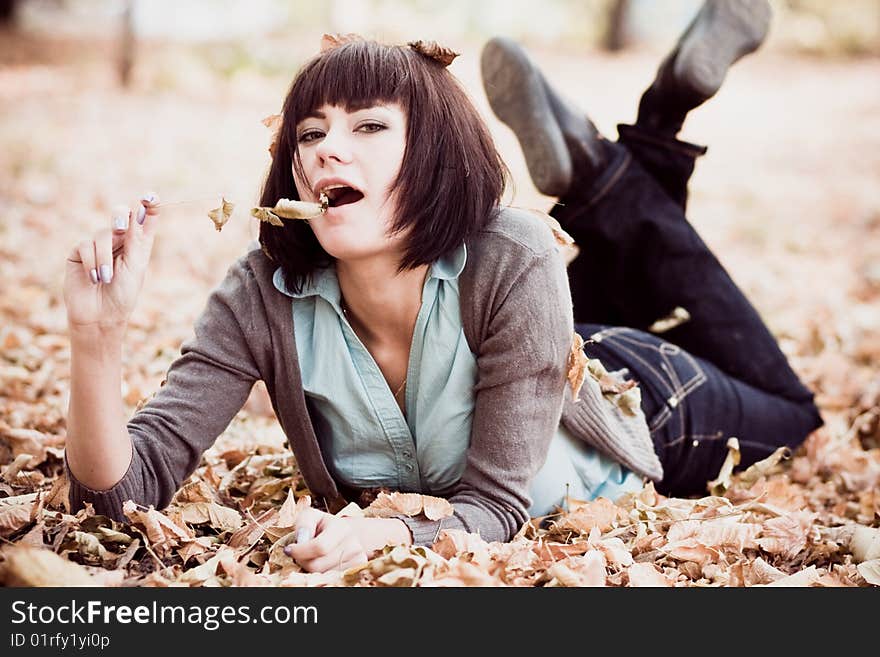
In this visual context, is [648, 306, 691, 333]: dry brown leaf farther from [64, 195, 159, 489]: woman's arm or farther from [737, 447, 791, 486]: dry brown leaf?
[64, 195, 159, 489]: woman's arm

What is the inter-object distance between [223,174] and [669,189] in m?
6.12

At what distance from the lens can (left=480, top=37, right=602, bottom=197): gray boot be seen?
3143 millimetres

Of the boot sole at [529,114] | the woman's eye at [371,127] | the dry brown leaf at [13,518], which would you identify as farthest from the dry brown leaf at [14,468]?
the boot sole at [529,114]

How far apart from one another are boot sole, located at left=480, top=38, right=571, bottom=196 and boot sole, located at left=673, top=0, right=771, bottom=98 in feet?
1.57

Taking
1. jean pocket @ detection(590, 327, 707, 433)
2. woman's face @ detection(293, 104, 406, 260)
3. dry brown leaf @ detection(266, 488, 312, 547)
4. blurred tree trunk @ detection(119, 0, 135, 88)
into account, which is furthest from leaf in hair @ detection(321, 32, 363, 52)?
blurred tree trunk @ detection(119, 0, 135, 88)

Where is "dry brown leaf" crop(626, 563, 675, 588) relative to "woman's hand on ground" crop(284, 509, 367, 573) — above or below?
below

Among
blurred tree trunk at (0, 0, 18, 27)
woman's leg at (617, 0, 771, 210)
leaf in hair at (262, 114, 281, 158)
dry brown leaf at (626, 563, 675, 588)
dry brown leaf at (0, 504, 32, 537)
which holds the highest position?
blurred tree trunk at (0, 0, 18, 27)

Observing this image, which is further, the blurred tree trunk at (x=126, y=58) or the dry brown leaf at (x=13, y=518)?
the blurred tree trunk at (x=126, y=58)

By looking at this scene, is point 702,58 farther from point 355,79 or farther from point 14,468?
point 14,468

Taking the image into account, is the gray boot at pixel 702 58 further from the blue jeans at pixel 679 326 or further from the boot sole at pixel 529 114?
the boot sole at pixel 529 114

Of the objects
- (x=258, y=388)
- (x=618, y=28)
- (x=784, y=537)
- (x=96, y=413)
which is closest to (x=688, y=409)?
(x=784, y=537)

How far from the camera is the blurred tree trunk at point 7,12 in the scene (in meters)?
14.3

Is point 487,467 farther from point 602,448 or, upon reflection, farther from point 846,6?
point 846,6
